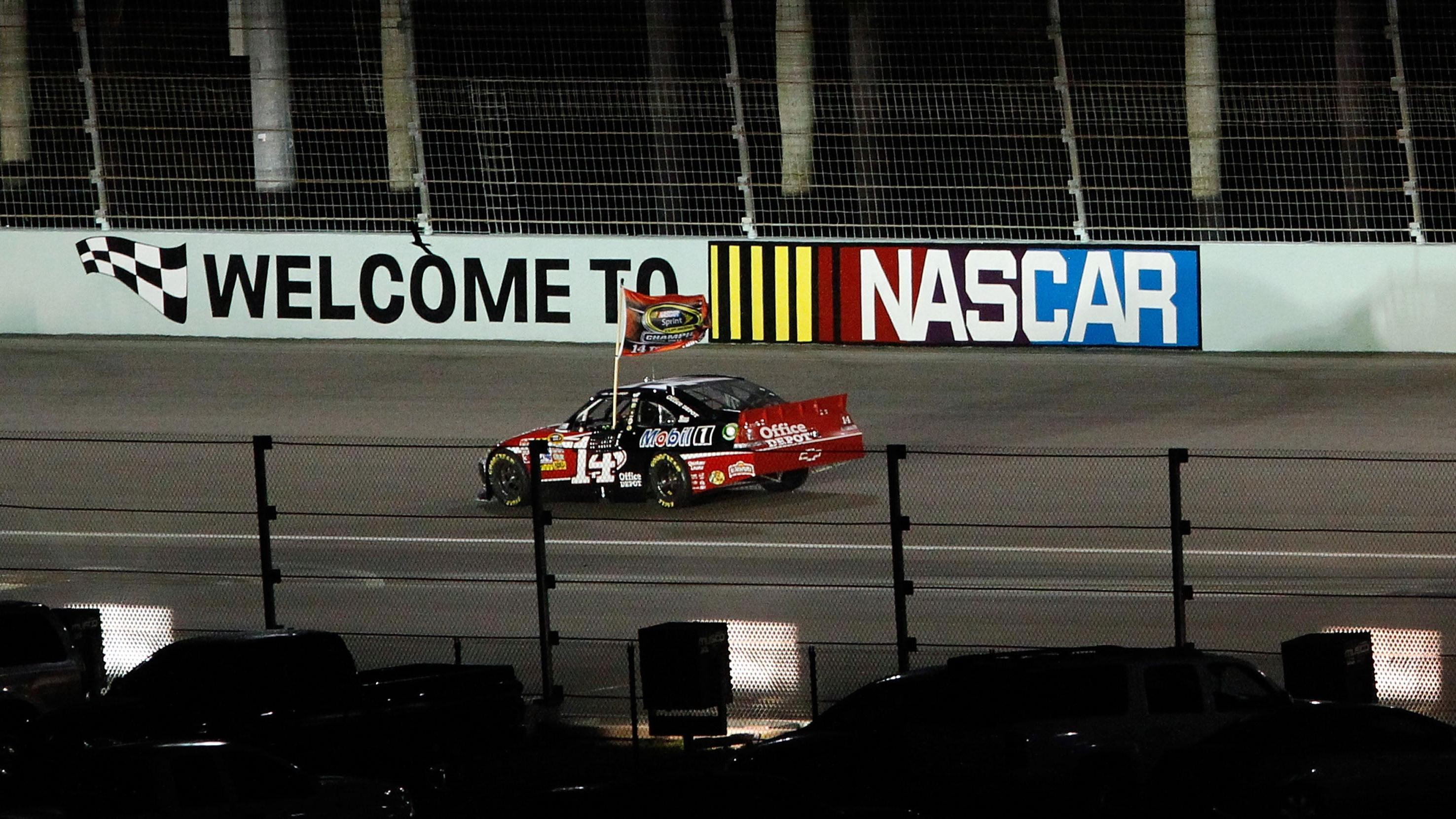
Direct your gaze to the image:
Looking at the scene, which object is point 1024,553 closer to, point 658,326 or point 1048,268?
point 658,326

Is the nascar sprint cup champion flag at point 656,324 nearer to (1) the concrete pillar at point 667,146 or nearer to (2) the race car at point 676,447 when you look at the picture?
(2) the race car at point 676,447

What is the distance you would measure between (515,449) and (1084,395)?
7562 mm

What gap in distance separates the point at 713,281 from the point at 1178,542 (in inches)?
637

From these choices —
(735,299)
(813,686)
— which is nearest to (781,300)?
(735,299)

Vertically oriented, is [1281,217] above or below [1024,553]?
above

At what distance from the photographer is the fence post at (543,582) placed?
46.6ft

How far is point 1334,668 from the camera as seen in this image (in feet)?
43.2

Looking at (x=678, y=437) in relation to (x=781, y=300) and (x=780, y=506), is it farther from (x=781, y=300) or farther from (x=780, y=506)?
(x=781, y=300)

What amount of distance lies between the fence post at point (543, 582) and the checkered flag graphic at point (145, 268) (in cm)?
1703

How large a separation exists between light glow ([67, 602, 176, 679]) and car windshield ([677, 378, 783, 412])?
5.86 meters

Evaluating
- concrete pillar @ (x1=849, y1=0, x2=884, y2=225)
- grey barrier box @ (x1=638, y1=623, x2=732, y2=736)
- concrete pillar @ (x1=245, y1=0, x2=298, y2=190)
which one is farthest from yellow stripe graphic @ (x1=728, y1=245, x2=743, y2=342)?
grey barrier box @ (x1=638, y1=623, x2=732, y2=736)

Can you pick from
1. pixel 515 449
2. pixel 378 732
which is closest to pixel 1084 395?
pixel 515 449

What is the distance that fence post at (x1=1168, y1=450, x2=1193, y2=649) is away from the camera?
13.2 m

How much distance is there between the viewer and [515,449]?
20.8m
